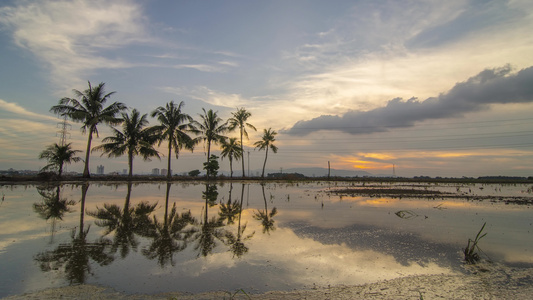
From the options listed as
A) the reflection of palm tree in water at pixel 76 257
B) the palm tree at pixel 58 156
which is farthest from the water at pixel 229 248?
the palm tree at pixel 58 156

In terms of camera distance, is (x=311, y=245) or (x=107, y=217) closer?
(x=311, y=245)

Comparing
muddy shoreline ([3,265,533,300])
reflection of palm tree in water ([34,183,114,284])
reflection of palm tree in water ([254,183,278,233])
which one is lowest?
muddy shoreline ([3,265,533,300])

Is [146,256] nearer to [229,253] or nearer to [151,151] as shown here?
[229,253]

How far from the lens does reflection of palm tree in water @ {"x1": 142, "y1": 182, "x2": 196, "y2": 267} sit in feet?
23.2

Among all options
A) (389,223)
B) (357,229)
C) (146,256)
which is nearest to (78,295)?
(146,256)

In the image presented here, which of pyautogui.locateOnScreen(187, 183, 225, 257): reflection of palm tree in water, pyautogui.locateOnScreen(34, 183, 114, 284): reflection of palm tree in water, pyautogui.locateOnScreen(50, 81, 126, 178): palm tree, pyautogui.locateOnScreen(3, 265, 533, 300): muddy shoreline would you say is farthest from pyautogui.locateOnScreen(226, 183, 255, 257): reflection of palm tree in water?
pyautogui.locateOnScreen(50, 81, 126, 178): palm tree

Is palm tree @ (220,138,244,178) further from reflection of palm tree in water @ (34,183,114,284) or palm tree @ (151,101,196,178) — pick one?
reflection of palm tree in water @ (34,183,114,284)

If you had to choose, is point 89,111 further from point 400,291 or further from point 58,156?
point 400,291

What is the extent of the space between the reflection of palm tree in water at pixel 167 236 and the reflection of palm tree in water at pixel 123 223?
0.42 m

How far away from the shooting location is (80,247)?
297 inches

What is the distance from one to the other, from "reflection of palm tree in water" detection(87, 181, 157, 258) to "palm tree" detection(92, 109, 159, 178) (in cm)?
3097

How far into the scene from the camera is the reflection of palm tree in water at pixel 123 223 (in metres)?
7.96

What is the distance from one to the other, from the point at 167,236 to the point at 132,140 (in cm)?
3896

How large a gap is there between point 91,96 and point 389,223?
39619 mm
